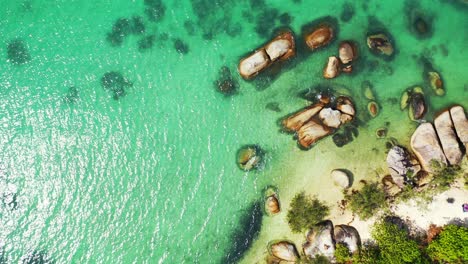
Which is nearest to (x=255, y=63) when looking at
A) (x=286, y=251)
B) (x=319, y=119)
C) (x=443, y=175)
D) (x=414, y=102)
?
(x=319, y=119)

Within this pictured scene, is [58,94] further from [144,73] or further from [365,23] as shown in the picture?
[365,23]

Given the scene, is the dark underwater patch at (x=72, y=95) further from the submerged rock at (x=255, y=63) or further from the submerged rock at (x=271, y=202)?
the submerged rock at (x=271, y=202)

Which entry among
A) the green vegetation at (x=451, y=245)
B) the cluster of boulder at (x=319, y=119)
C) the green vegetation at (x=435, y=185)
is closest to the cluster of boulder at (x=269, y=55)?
the cluster of boulder at (x=319, y=119)

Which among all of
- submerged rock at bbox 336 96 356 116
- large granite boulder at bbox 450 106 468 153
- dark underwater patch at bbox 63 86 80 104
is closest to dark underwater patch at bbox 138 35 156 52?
dark underwater patch at bbox 63 86 80 104

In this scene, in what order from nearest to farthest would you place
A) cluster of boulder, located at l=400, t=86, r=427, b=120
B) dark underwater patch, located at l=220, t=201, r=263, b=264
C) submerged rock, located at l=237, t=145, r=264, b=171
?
cluster of boulder, located at l=400, t=86, r=427, b=120 < submerged rock, located at l=237, t=145, r=264, b=171 < dark underwater patch, located at l=220, t=201, r=263, b=264

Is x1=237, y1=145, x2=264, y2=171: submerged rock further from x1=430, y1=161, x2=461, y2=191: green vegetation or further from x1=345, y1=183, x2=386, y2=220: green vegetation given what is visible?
x1=430, y1=161, x2=461, y2=191: green vegetation
